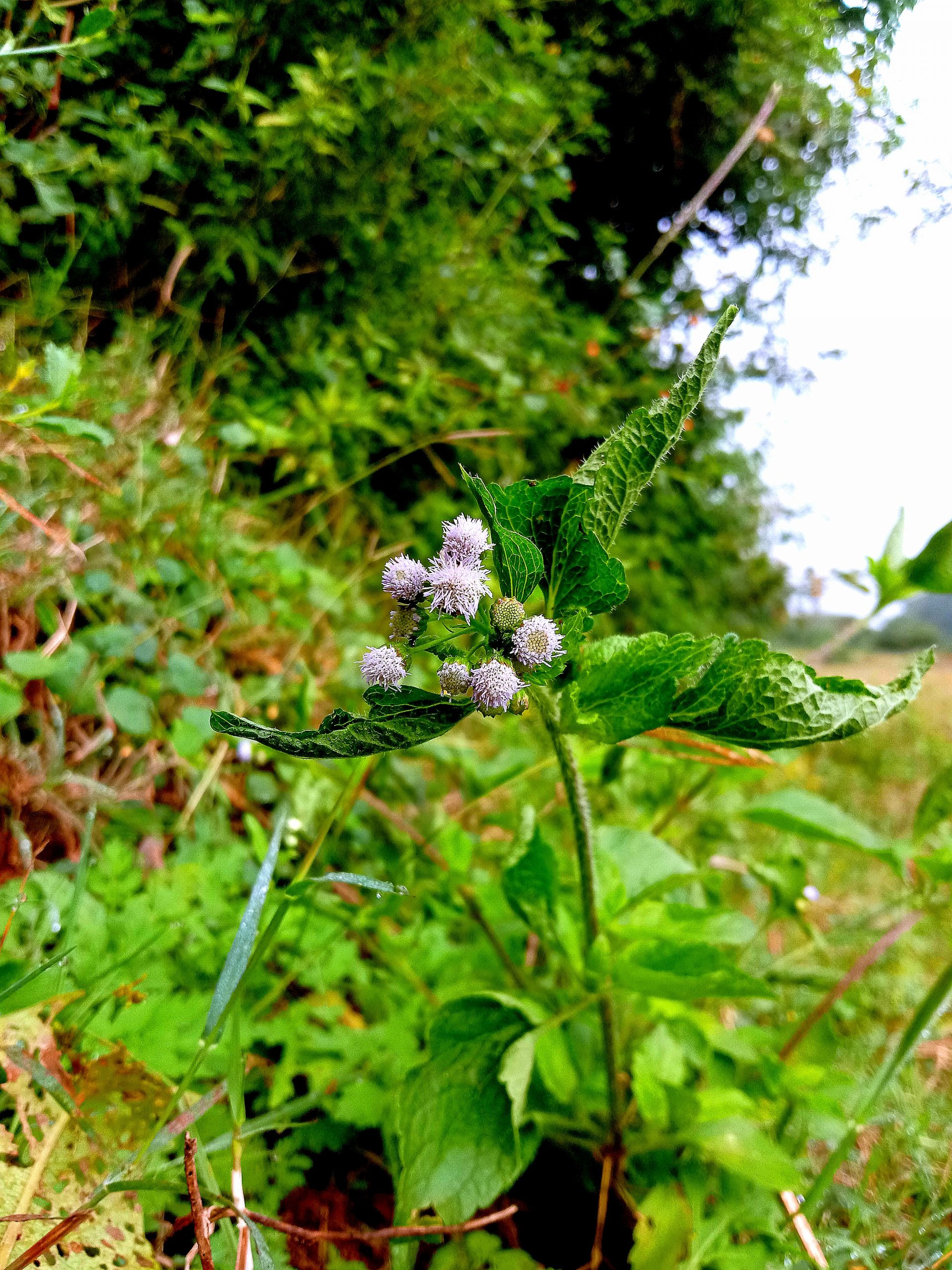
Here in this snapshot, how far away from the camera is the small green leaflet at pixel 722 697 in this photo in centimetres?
51

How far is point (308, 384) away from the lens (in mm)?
1651

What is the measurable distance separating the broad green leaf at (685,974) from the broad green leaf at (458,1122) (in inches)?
6.1

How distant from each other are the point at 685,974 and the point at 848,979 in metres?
0.36

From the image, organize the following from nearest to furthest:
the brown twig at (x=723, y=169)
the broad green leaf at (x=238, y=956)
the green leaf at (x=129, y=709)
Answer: the broad green leaf at (x=238, y=956), the green leaf at (x=129, y=709), the brown twig at (x=723, y=169)

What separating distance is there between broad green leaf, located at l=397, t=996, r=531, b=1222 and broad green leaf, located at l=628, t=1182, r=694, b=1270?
16cm

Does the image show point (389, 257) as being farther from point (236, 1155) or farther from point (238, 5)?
point (236, 1155)

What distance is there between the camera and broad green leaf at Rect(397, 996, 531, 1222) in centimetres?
66

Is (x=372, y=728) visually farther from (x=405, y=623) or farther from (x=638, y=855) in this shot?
(x=638, y=855)

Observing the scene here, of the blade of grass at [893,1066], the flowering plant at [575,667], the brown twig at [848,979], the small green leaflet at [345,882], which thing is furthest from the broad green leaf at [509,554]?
the brown twig at [848,979]

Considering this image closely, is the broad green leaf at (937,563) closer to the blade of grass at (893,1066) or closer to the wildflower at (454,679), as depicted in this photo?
the blade of grass at (893,1066)

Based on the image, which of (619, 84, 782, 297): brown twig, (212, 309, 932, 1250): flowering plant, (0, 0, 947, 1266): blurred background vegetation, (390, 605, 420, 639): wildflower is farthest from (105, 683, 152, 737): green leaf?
(619, 84, 782, 297): brown twig

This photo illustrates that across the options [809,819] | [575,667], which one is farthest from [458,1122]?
[809,819]

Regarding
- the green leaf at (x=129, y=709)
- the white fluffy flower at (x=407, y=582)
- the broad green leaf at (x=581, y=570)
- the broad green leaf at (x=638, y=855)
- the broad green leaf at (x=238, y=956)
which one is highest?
the broad green leaf at (x=581, y=570)

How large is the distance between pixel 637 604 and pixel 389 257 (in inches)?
47.2
